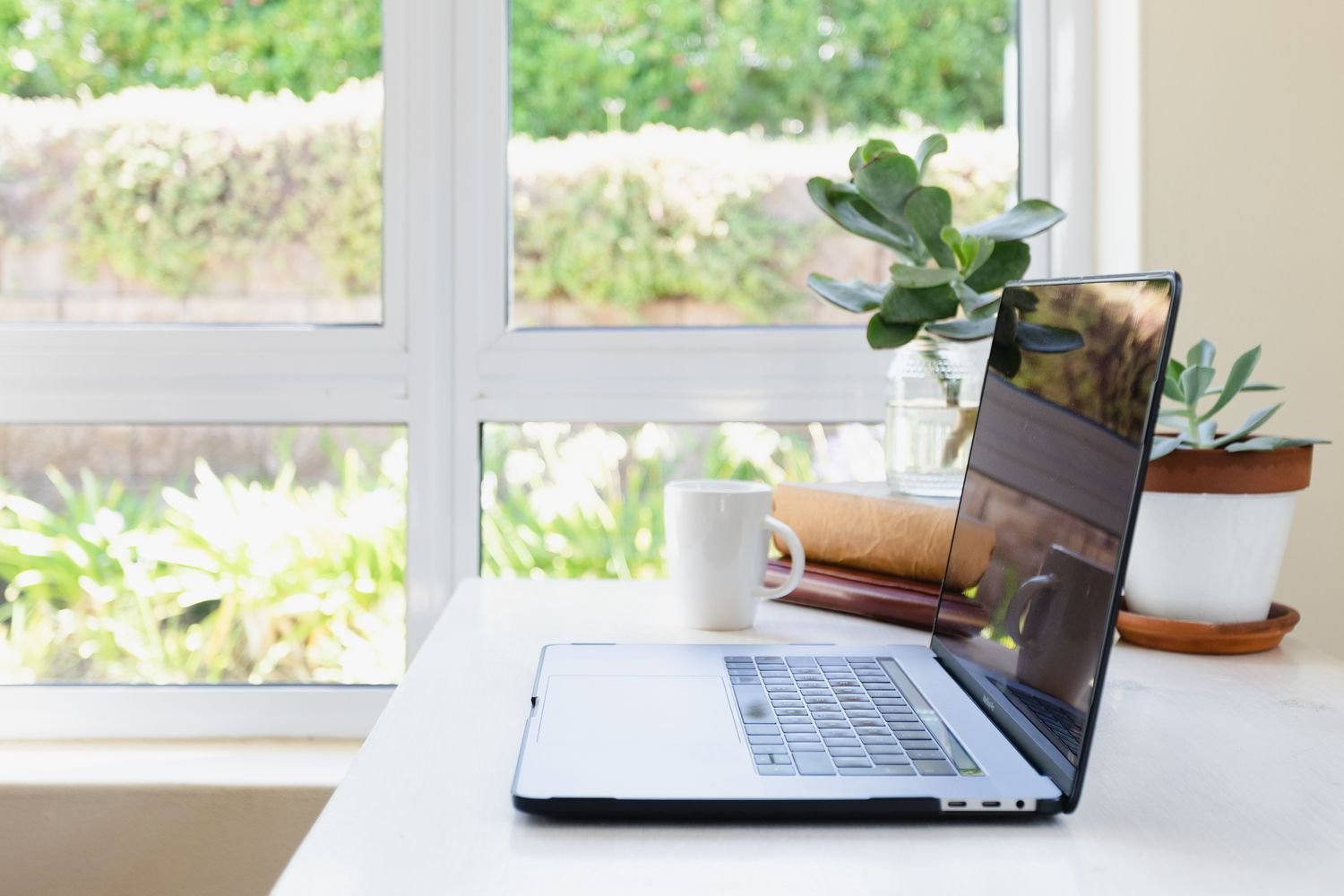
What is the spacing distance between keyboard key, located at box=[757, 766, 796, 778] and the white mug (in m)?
0.35

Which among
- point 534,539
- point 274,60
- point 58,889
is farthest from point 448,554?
point 274,60

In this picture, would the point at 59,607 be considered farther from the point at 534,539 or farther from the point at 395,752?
the point at 395,752

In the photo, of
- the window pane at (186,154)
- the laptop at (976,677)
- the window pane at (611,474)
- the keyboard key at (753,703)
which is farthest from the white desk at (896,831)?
the window pane at (186,154)

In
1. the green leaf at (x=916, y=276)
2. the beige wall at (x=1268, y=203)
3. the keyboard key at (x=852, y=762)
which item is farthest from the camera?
the beige wall at (x=1268, y=203)

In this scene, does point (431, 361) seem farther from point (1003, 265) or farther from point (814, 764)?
point (814, 764)

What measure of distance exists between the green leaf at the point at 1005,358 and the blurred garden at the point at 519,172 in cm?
63

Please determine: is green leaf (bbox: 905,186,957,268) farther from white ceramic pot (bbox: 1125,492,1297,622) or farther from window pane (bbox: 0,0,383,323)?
window pane (bbox: 0,0,383,323)

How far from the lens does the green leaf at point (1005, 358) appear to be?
0.81m

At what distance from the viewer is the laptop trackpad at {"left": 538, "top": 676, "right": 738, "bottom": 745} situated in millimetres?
652

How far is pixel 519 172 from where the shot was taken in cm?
150

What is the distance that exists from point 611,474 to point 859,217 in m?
0.54

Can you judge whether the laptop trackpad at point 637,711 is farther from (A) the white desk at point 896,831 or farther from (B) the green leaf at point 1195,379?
(B) the green leaf at point 1195,379

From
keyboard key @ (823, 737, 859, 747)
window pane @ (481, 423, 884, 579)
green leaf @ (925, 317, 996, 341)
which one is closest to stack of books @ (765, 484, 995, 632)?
green leaf @ (925, 317, 996, 341)

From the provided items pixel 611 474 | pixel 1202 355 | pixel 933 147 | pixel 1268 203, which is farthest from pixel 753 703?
pixel 1268 203
